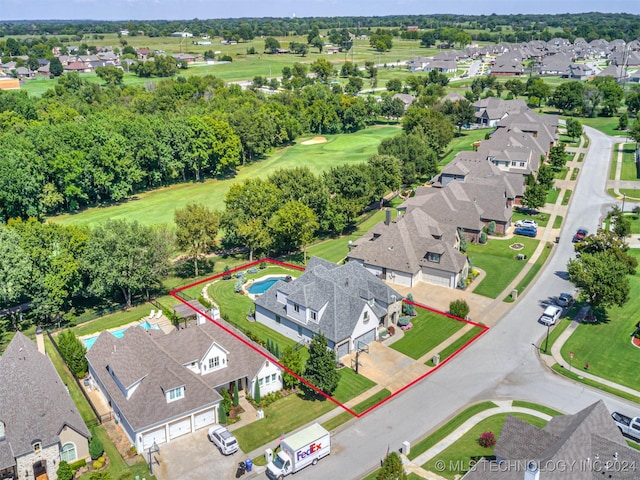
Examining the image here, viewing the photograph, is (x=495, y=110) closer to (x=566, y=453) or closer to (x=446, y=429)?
(x=446, y=429)

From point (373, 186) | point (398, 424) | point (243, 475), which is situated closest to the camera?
point (243, 475)

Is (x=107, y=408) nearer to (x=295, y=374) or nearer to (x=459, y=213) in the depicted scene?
(x=295, y=374)

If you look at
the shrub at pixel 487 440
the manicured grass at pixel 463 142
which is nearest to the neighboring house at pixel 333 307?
the shrub at pixel 487 440

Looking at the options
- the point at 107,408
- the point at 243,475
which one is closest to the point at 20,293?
the point at 107,408

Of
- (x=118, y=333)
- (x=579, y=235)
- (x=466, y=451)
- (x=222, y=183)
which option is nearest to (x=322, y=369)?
(x=466, y=451)

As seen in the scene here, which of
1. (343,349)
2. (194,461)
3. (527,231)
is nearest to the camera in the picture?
(194,461)

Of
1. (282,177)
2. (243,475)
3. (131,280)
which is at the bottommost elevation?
(243,475)

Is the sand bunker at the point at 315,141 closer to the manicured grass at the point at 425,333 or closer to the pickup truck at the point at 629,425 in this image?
the manicured grass at the point at 425,333

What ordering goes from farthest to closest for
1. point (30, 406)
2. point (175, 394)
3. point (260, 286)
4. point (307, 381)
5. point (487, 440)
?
point (260, 286) < point (307, 381) < point (175, 394) < point (487, 440) < point (30, 406)
